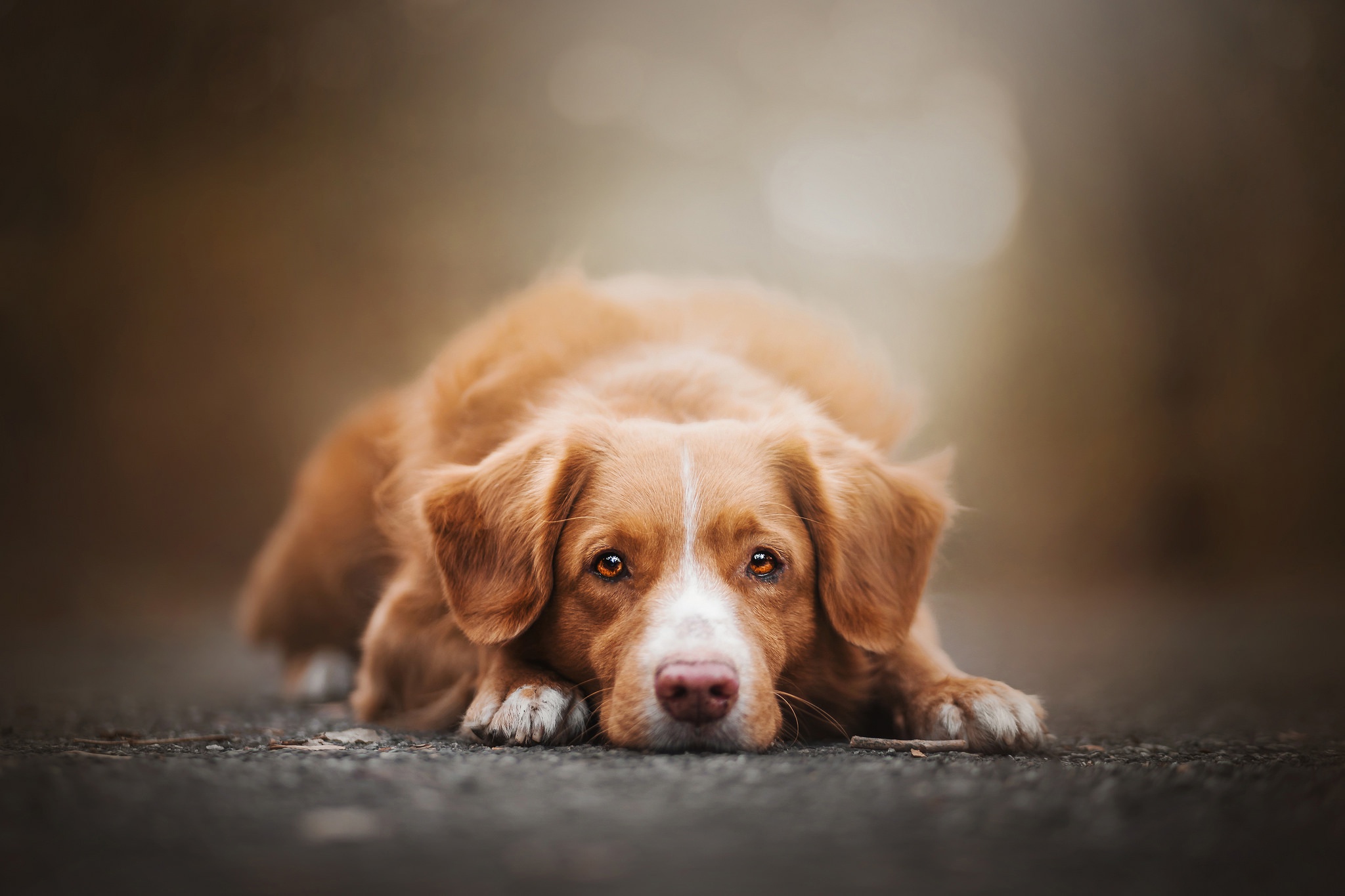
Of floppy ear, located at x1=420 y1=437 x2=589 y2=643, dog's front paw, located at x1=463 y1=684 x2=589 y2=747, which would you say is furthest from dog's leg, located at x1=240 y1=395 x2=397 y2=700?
dog's front paw, located at x1=463 y1=684 x2=589 y2=747

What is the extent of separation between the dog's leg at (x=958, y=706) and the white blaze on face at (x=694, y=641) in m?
0.61

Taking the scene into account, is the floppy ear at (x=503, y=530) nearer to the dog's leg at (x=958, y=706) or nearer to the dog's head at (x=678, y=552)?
the dog's head at (x=678, y=552)

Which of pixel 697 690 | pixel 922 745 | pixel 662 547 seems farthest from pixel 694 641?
pixel 922 745

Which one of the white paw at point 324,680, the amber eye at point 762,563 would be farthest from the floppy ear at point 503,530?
the white paw at point 324,680

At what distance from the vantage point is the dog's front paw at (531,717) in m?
2.56

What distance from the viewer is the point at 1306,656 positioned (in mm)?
5418

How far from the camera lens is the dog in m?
2.52

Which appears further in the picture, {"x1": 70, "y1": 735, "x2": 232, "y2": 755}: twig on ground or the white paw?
the white paw

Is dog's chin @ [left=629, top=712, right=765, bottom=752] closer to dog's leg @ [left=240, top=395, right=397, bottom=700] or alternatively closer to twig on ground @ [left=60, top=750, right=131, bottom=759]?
twig on ground @ [left=60, top=750, right=131, bottom=759]

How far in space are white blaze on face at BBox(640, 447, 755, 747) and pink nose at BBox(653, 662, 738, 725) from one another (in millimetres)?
18

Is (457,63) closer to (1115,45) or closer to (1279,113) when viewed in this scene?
(1115,45)

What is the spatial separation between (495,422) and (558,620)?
3.04ft

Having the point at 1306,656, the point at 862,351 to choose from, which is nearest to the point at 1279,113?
the point at 1306,656

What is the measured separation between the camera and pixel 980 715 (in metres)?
2.55
